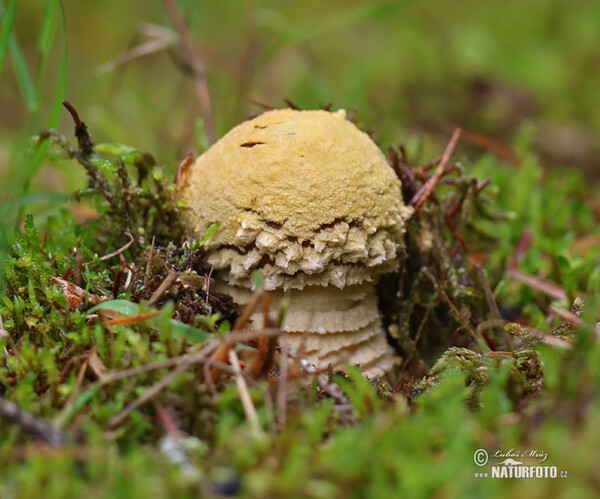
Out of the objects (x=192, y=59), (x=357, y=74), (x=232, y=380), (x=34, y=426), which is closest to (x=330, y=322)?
(x=232, y=380)

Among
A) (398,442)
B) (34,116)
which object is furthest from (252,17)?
(398,442)

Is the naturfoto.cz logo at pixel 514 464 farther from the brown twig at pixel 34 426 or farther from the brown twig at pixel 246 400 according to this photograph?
the brown twig at pixel 34 426

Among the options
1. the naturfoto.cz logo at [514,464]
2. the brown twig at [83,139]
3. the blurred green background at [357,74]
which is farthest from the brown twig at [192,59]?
the naturfoto.cz logo at [514,464]

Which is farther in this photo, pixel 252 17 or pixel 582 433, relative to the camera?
pixel 252 17

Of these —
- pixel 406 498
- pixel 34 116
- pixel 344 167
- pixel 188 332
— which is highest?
pixel 34 116

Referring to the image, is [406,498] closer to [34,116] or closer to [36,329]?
[36,329]

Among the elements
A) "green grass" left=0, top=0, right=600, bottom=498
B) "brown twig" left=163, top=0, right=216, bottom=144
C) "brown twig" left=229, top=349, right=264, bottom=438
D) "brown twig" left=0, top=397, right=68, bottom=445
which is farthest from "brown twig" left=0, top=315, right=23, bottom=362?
"brown twig" left=163, top=0, right=216, bottom=144

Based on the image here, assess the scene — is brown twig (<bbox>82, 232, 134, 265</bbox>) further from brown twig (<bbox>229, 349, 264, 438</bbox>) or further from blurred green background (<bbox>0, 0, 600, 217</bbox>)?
blurred green background (<bbox>0, 0, 600, 217</bbox>)

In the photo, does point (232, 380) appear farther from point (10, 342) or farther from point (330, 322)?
point (10, 342)
